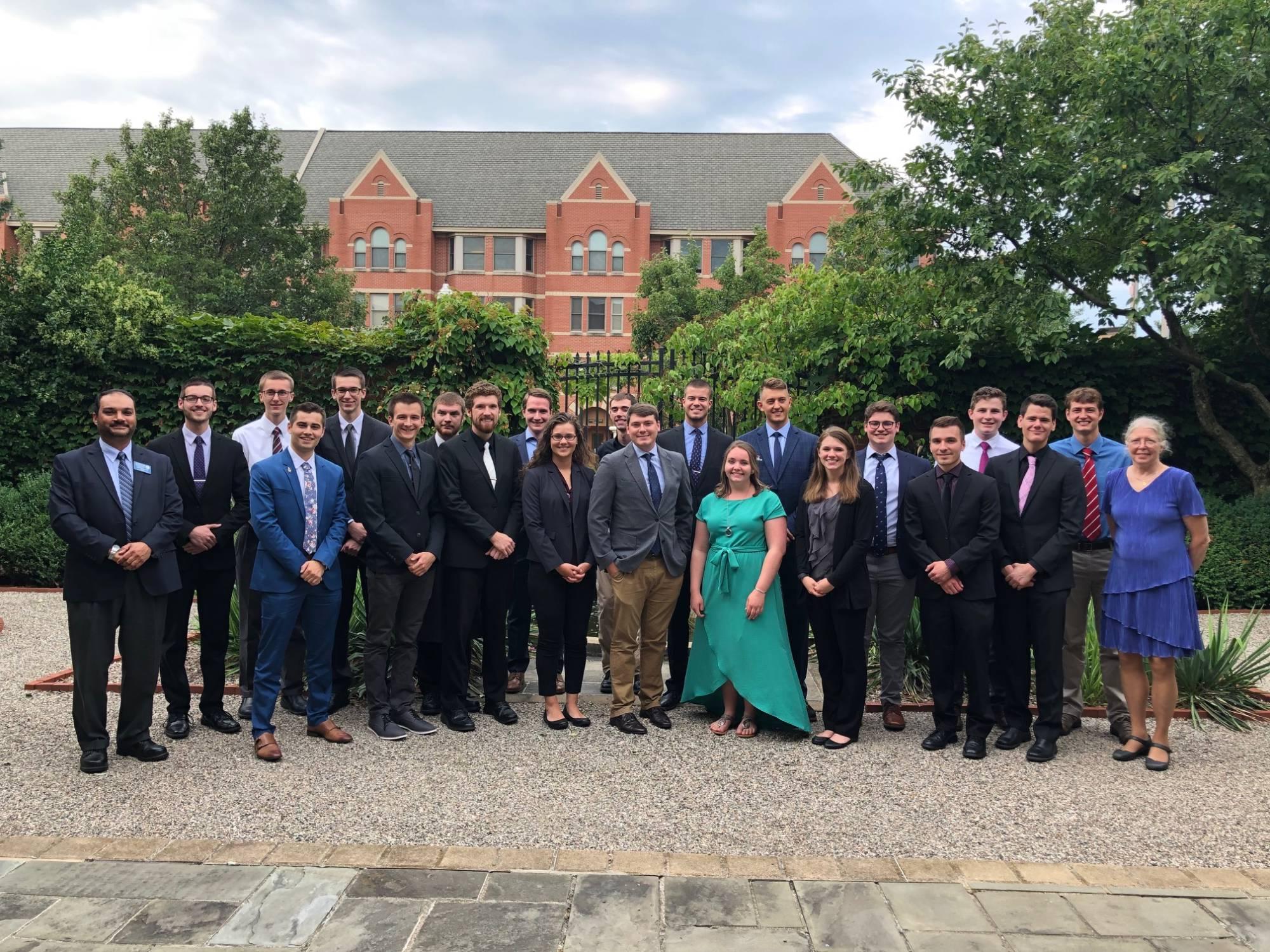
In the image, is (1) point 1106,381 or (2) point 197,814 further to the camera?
(1) point 1106,381

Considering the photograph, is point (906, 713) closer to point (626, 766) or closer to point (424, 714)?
point (626, 766)

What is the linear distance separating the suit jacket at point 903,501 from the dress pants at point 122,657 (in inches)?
165

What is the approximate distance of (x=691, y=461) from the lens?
22.1ft

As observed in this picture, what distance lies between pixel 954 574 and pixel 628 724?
7.07 ft

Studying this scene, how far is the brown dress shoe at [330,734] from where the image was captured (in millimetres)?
5645

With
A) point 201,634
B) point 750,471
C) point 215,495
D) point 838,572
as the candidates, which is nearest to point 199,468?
point 215,495

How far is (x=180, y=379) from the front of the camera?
12062mm

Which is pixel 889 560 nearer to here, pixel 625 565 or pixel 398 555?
pixel 625 565

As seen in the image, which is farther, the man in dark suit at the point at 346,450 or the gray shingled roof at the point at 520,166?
the gray shingled roof at the point at 520,166

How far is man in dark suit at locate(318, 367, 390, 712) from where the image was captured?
6.25 meters

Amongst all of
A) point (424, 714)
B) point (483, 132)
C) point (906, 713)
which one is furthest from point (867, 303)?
point (483, 132)

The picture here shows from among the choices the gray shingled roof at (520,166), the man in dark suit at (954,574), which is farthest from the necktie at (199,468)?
the gray shingled roof at (520,166)

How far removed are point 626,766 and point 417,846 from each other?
1484 mm

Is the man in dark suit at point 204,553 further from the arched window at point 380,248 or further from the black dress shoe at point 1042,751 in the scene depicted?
the arched window at point 380,248
